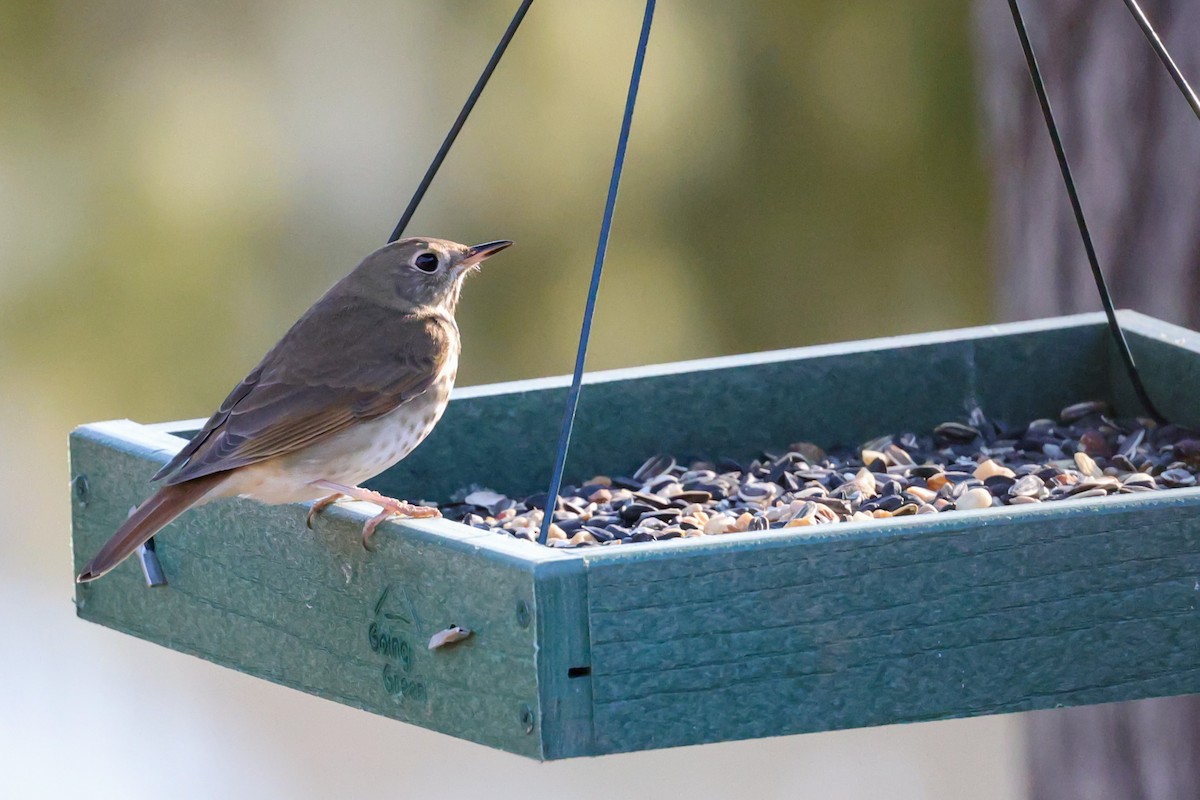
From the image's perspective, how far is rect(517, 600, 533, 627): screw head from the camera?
9.19ft

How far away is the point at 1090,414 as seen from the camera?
4.56 meters

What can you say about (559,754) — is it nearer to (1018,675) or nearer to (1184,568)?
(1018,675)

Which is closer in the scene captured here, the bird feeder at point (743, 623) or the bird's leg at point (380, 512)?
the bird feeder at point (743, 623)

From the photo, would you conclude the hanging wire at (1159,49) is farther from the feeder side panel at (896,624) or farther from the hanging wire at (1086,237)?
the feeder side panel at (896,624)

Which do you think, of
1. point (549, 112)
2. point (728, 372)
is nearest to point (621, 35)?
point (549, 112)

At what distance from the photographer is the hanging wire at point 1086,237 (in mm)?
3830

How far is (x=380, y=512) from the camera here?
3301 millimetres

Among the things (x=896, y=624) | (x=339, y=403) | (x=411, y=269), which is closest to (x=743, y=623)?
(x=896, y=624)

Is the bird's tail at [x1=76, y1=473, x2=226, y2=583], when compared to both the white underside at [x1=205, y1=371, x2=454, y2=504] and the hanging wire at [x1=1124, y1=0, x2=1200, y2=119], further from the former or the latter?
the hanging wire at [x1=1124, y1=0, x2=1200, y2=119]

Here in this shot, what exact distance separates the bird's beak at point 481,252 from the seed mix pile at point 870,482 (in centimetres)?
52

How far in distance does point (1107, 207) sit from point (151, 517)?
3.41m

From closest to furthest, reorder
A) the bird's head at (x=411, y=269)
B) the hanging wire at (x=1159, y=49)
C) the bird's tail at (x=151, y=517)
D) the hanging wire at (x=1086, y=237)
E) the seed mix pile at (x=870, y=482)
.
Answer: the bird's tail at (x=151, y=517)
the hanging wire at (x=1159, y=49)
the seed mix pile at (x=870, y=482)
the hanging wire at (x=1086, y=237)
the bird's head at (x=411, y=269)

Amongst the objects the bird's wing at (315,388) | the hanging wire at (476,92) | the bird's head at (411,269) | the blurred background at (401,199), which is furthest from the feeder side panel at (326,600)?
the blurred background at (401,199)

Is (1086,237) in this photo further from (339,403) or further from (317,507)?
(317,507)
